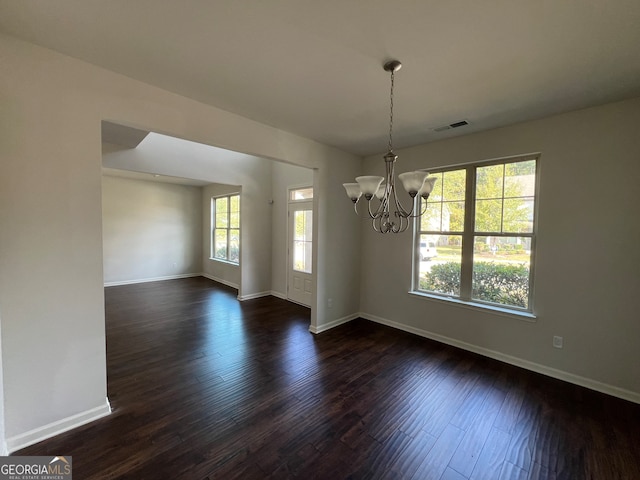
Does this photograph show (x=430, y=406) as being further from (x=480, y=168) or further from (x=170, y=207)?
(x=170, y=207)

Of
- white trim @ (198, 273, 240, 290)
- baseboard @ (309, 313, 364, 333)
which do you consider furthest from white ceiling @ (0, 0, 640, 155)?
white trim @ (198, 273, 240, 290)

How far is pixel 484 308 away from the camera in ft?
10.7

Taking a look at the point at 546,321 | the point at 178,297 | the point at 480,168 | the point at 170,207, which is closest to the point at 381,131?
the point at 480,168

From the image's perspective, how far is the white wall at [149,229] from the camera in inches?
264

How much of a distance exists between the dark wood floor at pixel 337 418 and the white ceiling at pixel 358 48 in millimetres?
2774

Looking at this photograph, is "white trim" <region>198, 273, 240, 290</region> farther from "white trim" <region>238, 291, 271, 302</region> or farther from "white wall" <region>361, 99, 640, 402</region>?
"white wall" <region>361, 99, 640, 402</region>

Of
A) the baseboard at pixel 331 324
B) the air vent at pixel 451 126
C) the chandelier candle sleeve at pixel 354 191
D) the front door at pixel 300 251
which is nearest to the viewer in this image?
the chandelier candle sleeve at pixel 354 191

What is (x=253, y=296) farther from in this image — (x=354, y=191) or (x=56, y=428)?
(x=354, y=191)

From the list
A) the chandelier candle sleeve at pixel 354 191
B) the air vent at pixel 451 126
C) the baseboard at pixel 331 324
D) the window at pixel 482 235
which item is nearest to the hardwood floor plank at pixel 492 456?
the window at pixel 482 235

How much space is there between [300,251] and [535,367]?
3945 millimetres

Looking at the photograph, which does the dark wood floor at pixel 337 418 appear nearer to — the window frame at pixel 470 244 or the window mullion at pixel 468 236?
the window frame at pixel 470 244

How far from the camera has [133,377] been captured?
8.91 feet

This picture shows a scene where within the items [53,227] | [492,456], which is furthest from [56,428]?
[492,456]

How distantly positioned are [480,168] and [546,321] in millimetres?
1917
